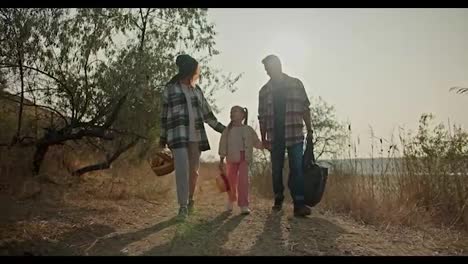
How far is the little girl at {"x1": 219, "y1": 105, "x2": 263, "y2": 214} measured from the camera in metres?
6.29

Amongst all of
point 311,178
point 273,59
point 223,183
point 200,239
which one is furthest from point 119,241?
point 273,59

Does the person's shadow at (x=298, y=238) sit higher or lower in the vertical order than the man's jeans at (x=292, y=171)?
lower

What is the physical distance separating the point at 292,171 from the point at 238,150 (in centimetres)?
76

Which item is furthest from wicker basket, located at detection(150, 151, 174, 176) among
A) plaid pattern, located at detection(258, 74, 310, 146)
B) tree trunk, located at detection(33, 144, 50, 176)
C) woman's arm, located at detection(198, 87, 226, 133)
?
tree trunk, located at detection(33, 144, 50, 176)

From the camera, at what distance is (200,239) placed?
477cm

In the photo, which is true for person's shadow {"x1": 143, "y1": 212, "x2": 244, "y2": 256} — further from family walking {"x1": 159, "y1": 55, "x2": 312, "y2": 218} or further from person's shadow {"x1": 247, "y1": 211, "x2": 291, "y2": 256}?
family walking {"x1": 159, "y1": 55, "x2": 312, "y2": 218}

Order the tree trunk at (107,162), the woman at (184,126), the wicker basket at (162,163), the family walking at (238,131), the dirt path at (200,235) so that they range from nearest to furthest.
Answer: the dirt path at (200,235) → the woman at (184,126) → the family walking at (238,131) → the wicker basket at (162,163) → the tree trunk at (107,162)

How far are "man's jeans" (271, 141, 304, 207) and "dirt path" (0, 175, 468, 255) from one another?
0.27 m

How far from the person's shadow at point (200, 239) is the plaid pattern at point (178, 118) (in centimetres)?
98

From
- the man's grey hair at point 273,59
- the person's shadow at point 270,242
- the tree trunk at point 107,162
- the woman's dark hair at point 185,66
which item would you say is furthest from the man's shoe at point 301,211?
the tree trunk at point 107,162

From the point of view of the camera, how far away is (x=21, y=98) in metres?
7.54

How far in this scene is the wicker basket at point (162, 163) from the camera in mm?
6328

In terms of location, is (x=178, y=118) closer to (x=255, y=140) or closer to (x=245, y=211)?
(x=255, y=140)

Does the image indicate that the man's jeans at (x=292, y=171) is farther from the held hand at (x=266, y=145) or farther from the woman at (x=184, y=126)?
the woman at (x=184, y=126)
